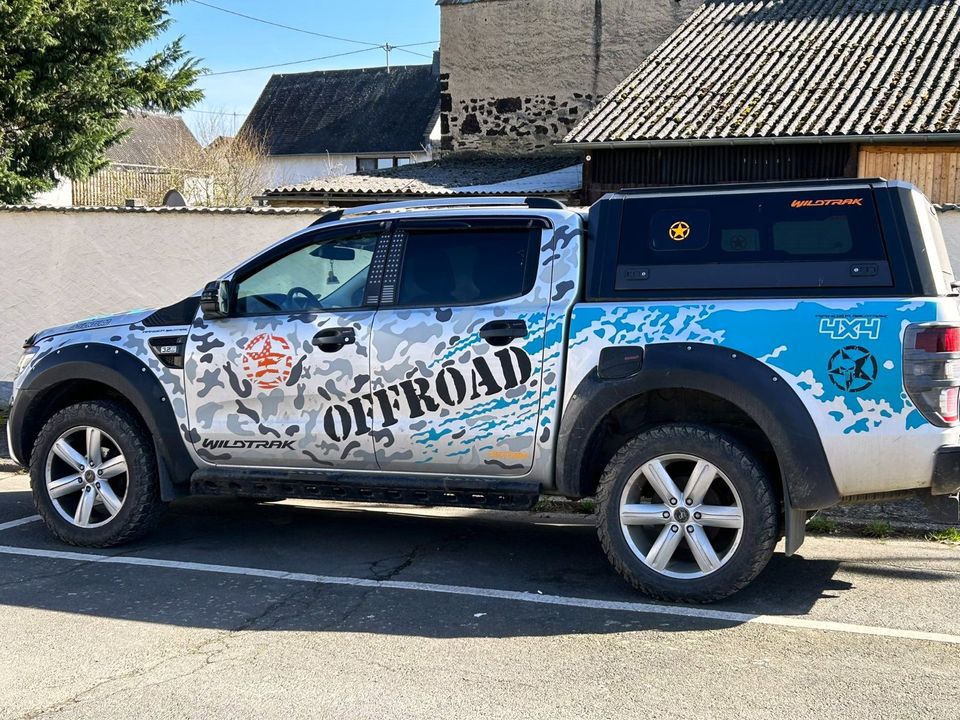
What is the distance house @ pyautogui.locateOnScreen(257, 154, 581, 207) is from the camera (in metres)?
20.8

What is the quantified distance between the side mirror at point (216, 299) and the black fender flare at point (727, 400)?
7.07ft

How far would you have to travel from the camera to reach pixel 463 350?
572cm

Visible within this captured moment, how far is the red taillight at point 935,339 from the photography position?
15.9 feet

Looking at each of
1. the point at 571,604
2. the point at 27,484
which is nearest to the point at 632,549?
the point at 571,604

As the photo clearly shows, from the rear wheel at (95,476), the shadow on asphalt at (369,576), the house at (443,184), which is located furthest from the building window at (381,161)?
the rear wheel at (95,476)

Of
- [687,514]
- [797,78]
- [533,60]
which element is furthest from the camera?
[533,60]

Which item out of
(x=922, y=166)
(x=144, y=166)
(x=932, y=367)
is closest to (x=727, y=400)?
(x=932, y=367)

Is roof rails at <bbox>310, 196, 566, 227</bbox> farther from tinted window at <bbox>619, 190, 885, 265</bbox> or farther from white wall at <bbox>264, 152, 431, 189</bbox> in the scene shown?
white wall at <bbox>264, 152, 431, 189</bbox>

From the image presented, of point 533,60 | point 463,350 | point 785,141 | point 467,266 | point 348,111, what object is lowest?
point 463,350

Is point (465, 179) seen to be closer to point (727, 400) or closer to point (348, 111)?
point (727, 400)

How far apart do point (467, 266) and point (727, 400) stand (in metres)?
1.61

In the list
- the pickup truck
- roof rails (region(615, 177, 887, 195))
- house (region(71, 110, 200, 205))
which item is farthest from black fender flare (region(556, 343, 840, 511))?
house (region(71, 110, 200, 205))

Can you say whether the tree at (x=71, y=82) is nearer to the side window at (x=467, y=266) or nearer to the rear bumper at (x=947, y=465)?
the side window at (x=467, y=266)

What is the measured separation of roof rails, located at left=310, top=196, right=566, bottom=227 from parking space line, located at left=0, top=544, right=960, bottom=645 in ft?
6.75
